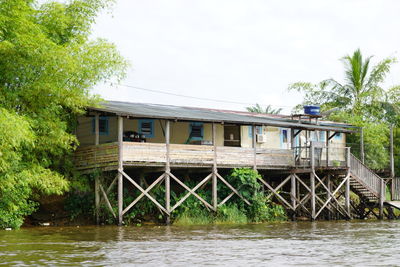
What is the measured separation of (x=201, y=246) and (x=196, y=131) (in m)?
15.0

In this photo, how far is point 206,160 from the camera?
101 feet

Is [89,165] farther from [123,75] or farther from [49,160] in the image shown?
[123,75]

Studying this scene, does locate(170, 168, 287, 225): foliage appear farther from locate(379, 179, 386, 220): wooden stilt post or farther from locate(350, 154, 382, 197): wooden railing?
locate(379, 179, 386, 220): wooden stilt post

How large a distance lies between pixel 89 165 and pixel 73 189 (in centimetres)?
159

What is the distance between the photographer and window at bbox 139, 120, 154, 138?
32.6 m

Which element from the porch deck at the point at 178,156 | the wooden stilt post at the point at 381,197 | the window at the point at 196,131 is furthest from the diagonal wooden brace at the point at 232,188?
the wooden stilt post at the point at 381,197

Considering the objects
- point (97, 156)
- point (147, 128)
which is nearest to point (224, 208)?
point (147, 128)

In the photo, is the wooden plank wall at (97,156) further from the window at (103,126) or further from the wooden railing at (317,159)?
the wooden railing at (317,159)

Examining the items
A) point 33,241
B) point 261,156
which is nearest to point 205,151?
point 261,156

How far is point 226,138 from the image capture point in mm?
35562

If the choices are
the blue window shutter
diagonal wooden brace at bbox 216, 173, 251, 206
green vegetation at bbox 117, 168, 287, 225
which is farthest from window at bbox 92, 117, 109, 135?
diagonal wooden brace at bbox 216, 173, 251, 206

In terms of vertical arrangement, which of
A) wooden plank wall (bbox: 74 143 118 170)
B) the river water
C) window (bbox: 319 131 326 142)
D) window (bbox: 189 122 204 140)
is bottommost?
the river water

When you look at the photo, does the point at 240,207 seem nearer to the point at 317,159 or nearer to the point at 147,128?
the point at 317,159

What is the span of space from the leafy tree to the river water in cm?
200
